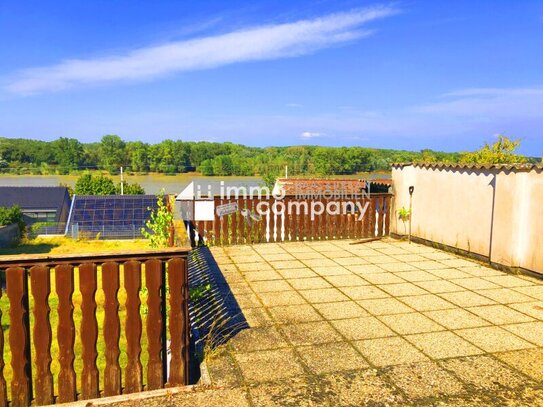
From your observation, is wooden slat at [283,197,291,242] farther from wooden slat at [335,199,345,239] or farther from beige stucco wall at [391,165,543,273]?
beige stucco wall at [391,165,543,273]

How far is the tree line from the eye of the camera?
3850cm

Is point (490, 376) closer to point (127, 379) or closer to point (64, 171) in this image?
point (127, 379)

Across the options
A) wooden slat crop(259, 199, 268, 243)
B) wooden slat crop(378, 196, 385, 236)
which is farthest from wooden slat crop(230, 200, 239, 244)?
wooden slat crop(378, 196, 385, 236)

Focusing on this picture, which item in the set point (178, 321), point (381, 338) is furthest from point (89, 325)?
point (381, 338)

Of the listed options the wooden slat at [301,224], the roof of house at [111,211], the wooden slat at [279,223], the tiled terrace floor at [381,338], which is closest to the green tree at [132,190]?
the roof of house at [111,211]

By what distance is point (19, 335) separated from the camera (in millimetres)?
2496

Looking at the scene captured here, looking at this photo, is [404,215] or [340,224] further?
[340,224]

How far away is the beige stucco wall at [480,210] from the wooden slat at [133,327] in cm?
545

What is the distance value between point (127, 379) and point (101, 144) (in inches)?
2133

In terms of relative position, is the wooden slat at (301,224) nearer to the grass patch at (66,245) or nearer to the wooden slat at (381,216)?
the wooden slat at (381,216)

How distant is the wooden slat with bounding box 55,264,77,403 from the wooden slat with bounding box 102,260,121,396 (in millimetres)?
195

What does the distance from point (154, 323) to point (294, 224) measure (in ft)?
19.6

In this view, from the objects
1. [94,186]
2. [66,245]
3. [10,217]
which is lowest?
[66,245]

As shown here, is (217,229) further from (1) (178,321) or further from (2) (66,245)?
(2) (66,245)
